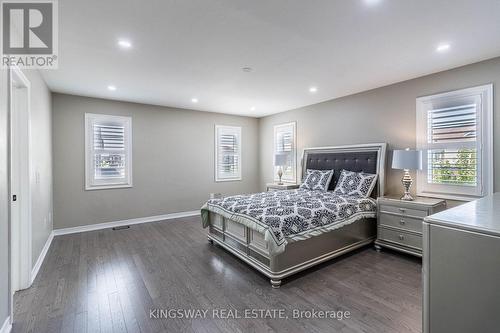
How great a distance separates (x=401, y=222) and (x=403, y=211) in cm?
16

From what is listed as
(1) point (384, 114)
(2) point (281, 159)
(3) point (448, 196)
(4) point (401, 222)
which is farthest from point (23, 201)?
(3) point (448, 196)

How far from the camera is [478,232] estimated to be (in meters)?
1.05

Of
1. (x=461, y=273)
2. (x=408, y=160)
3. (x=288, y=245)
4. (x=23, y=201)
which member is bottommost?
(x=288, y=245)

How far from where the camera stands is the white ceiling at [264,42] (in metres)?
1.96

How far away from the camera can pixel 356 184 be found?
3891 millimetres

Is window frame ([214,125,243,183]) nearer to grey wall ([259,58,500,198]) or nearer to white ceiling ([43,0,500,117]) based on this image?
grey wall ([259,58,500,198])

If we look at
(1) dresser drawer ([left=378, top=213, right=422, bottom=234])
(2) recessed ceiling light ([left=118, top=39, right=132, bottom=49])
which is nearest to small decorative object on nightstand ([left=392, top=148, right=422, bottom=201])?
(1) dresser drawer ([left=378, top=213, right=422, bottom=234])

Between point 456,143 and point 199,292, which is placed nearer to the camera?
point 199,292

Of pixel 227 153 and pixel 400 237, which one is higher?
pixel 227 153

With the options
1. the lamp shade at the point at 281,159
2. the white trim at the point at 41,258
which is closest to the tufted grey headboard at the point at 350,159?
the lamp shade at the point at 281,159

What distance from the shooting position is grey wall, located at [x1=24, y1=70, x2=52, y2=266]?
2.85 m

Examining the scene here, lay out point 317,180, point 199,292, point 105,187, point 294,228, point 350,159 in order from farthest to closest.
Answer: point 105,187, point 317,180, point 350,159, point 294,228, point 199,292

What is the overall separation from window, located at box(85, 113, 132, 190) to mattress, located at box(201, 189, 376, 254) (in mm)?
2324

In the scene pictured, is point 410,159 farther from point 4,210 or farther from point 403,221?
point 4,210
